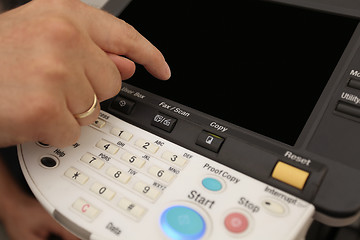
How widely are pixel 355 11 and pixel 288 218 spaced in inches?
13.5

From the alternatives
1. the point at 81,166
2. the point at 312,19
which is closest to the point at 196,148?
the point at 81,166

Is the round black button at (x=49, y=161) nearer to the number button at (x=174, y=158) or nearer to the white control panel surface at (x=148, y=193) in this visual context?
the white control panel surface at (x=148, y=193)

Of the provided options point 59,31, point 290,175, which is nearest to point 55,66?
point 59,31

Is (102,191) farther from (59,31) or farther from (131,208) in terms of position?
(59,31)

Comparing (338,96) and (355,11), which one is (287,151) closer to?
(338,96)

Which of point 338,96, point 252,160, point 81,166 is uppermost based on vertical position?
point 338,96

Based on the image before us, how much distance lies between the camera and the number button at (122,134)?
524 mm

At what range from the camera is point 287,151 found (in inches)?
18.4

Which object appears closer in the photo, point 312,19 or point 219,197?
point 219,197

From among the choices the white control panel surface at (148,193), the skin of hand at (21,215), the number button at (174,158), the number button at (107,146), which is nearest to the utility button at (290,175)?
the white control panel surface at (148,193)

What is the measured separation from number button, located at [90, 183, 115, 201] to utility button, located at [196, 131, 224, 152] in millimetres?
138

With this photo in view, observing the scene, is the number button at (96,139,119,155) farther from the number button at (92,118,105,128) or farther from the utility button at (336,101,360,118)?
the utility button at (336,101,360,118)

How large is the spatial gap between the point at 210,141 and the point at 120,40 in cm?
21

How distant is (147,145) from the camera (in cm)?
51
